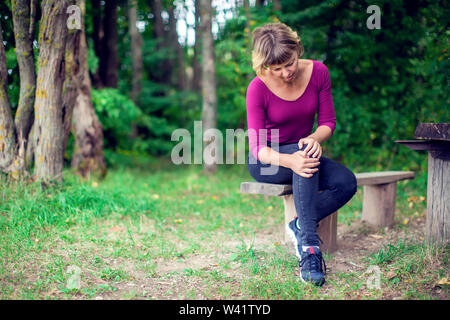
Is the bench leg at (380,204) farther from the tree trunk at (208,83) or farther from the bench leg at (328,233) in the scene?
the tree trunk at (208,83)

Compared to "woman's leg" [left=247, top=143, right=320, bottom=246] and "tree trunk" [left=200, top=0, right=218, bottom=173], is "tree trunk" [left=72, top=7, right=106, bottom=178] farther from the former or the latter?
"woman's leg" [left=247, top=143, right=320, bottom=246]

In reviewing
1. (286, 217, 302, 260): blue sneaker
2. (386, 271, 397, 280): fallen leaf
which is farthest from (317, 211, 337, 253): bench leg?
(386, 271, 397, 280): fallen leaf

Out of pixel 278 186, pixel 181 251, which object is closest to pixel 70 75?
pixel 181 251

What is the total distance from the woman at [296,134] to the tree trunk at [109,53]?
5.31m

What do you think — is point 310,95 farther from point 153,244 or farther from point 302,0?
point 302,0

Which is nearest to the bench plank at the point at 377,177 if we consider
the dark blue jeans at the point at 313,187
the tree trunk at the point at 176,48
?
the dark blue jeans at the point at 313,187

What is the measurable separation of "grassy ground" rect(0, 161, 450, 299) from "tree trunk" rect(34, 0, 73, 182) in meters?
0.30

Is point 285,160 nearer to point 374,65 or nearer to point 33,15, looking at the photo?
point 33,15

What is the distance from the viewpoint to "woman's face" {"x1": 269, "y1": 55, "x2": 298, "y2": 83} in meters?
2.85

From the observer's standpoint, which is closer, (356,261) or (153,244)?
(356,261)

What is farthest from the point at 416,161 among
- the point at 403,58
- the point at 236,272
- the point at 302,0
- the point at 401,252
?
the point at 236,272

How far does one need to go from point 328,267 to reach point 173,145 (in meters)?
7.62
